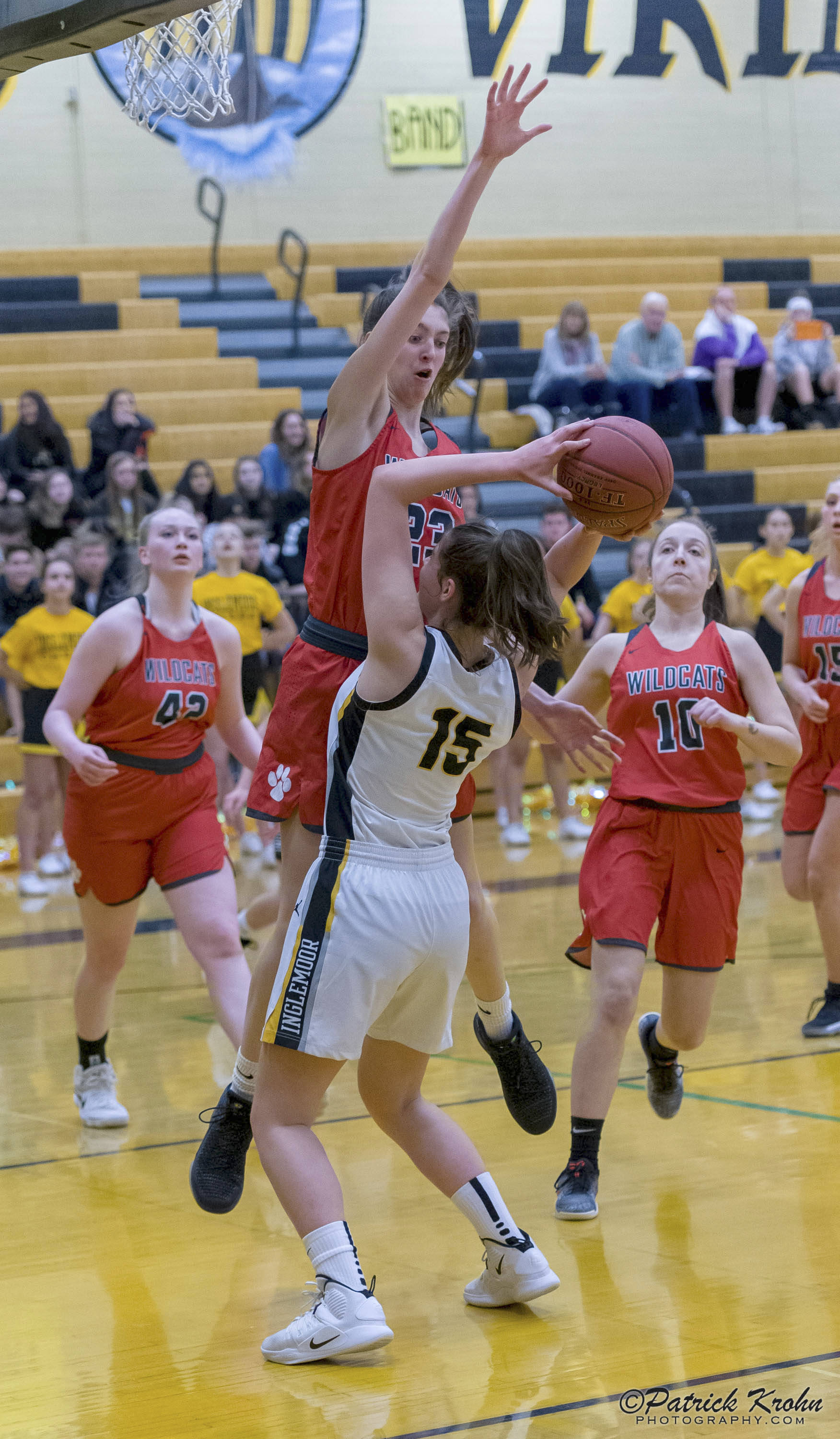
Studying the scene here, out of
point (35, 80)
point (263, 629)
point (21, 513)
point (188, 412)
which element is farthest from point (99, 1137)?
point (35, 80)

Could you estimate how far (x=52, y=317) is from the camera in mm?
14609

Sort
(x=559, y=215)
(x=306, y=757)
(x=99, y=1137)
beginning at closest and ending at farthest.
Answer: (x=306, y=757) < (x=99, y=1137) < (x=559, y=215)

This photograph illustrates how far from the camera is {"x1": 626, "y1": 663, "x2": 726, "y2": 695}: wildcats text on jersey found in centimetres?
437

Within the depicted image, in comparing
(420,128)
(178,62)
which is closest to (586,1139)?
(178,62)

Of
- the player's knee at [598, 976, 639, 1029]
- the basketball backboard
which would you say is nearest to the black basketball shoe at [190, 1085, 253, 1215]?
the player's knee at [598, 976, 639, 1029]

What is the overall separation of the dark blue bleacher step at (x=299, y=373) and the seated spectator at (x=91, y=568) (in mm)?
4663

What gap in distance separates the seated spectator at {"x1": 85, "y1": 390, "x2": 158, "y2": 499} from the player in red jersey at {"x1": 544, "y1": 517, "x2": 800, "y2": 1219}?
8.08 metres

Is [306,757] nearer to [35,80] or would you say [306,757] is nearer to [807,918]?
[807,918]

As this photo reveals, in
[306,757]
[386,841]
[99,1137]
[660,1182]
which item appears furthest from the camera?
[99,1137]

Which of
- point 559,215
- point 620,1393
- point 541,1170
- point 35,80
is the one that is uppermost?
point 35,80

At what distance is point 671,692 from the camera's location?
438 centimetres

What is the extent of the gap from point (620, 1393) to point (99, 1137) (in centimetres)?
230

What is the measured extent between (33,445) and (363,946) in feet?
31.7

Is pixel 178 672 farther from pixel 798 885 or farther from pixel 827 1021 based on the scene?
pixel 827 1021
